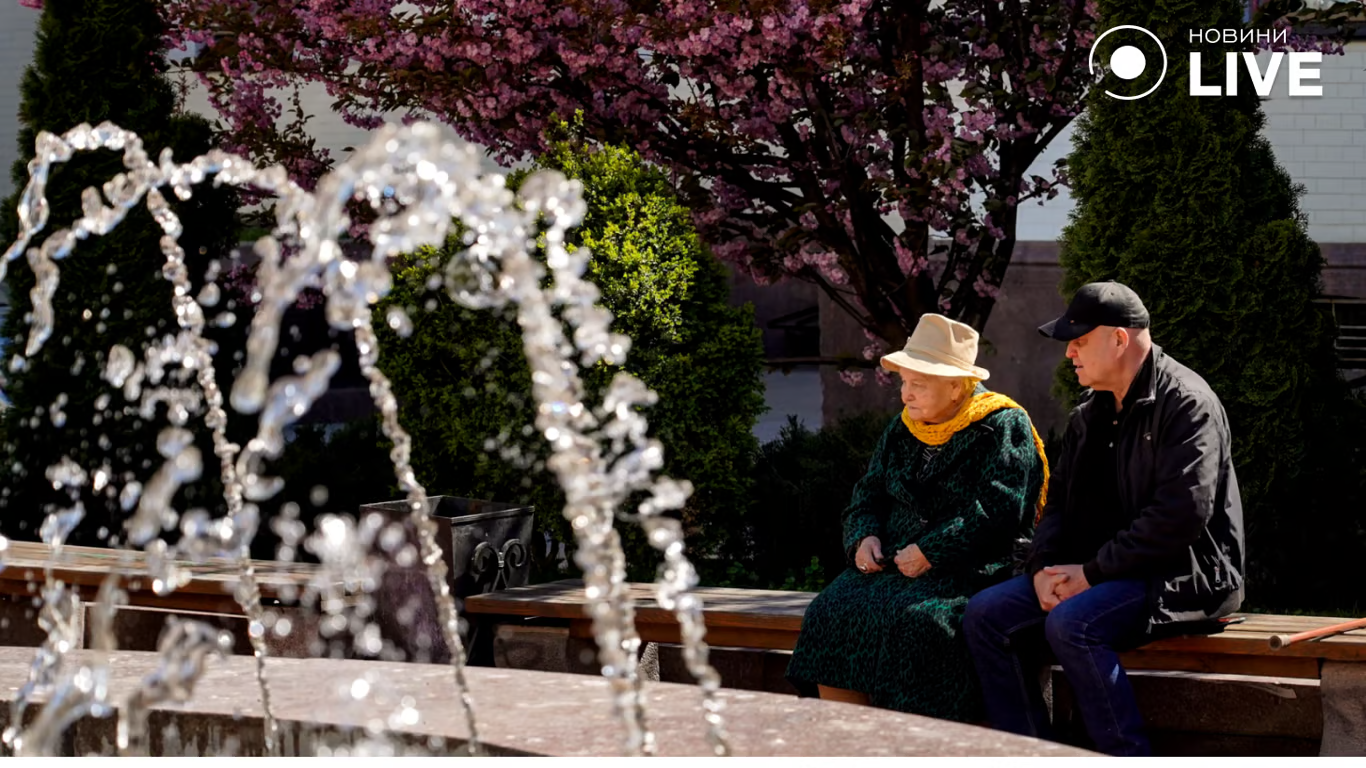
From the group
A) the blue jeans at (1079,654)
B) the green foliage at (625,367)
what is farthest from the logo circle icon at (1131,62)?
the blue jeans at (1079,654)

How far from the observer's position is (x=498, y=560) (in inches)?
204

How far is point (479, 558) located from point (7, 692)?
2.02 meters

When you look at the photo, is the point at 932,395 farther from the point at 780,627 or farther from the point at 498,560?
the point at 498,560

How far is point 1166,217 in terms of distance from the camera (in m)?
6.27

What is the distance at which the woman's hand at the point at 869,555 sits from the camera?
4602 mm

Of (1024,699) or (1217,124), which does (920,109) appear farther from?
(1024,699)

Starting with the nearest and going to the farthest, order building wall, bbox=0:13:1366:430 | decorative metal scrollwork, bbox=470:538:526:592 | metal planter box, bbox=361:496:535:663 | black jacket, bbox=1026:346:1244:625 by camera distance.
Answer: black jacket, bbox=1026:346:1244:625 → metal planter box, bbox=361:496:535:663 → decorative metal scrollwork, bbox=470:538:526:592 → building wall, bbox=0:13:1366:430

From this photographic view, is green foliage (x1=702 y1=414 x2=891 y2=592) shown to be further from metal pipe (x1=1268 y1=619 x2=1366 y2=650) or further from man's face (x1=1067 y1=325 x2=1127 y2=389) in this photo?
metal pipe (x1=1268 y1=619 x2=1366 y2=650)

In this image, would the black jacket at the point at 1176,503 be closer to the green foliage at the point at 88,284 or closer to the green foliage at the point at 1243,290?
the green foliage at the point at 1243,290

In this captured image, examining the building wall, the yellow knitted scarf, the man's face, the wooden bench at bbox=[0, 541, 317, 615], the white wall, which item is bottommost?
the wooden bench at bbox=[0, 541, 317, 615]

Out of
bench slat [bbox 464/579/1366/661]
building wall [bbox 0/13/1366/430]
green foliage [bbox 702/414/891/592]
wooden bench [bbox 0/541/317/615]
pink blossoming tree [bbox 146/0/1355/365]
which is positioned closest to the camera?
bench slat [bbox 464/579/1366/661]

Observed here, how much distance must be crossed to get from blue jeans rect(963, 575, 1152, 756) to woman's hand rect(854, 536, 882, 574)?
394mm

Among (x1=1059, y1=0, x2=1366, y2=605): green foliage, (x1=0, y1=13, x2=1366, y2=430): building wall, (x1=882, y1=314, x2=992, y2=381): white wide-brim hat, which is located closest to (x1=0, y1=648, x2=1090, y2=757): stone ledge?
(x1=882, y1=314, x2=992, y2=381): white wide-brim hat

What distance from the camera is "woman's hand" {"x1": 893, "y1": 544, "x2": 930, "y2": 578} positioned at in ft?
14.6
